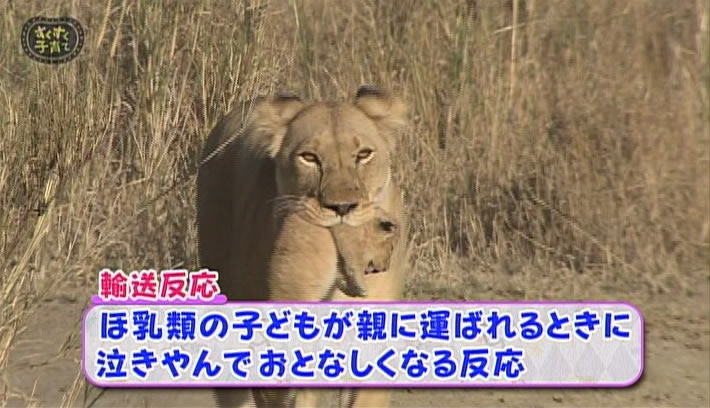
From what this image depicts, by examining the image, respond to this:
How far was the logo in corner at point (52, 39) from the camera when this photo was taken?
13.3ft

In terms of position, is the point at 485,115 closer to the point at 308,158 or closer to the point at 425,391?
the point at 425,391

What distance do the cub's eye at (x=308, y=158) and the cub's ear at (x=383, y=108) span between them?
0.27 m

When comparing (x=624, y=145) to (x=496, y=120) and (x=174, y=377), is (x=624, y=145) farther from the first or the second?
(x=174, y=377)

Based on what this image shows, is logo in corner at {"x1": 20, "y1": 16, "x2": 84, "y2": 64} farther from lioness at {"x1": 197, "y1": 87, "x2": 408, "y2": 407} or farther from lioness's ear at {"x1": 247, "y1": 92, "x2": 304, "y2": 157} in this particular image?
lioness's ear at {"x1": 247, "y1": 92, "x2": 304, "y2": 157}

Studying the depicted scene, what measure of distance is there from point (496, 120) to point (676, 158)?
75cm

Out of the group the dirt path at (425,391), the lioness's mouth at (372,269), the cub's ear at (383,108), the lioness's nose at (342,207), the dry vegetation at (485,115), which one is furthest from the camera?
the dry vegetation at (485,115)

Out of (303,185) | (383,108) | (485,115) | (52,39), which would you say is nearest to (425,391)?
(383,108)

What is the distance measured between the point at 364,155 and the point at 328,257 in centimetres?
27

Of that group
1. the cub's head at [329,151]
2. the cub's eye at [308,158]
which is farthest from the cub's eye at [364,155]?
Answer: the cub's eye at [308,158]

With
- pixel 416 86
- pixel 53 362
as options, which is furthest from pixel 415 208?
pixel 53 362

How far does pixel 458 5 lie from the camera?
541 centimetres

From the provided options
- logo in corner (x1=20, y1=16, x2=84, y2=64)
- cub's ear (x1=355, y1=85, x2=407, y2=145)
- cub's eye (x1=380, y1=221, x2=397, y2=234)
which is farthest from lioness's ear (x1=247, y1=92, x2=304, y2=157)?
logo in corner (x1=20, y1=16, x2=84, y2=64)

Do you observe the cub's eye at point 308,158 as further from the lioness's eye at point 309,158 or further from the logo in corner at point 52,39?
the logo in corner at point 52,39

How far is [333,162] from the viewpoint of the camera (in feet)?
10.6
